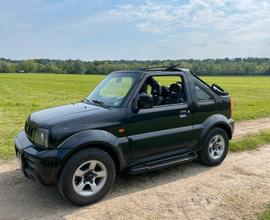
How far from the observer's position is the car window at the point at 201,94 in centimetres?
592

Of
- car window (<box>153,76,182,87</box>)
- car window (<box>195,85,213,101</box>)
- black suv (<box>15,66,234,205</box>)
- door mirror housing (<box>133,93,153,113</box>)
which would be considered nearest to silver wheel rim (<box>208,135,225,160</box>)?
black suv (<box>15,66,234,205</box>)

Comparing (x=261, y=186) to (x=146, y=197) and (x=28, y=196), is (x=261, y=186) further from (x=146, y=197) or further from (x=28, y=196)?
(x=28, y=196)

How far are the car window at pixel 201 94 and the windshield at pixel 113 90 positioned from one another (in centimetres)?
132

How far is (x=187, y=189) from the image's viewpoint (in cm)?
503

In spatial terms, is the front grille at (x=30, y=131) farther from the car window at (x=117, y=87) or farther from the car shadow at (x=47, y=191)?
the car window at (x=117, y=87)

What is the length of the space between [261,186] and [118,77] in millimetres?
3062

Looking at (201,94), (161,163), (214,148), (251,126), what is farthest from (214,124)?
(251,126)

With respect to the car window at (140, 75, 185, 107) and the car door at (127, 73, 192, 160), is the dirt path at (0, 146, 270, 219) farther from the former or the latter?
the car window at (140, 75, 185, 107)

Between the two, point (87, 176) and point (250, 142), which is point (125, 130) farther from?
point (250, 142)

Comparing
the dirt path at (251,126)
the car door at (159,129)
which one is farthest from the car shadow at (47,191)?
the dirt path at (251,126)

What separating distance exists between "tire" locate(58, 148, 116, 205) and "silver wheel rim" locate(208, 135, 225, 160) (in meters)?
2.30

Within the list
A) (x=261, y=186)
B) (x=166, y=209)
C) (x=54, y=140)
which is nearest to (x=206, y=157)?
(x=261, y=186)

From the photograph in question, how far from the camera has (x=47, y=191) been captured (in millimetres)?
4965

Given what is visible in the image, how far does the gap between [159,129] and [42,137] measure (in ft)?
6.21
